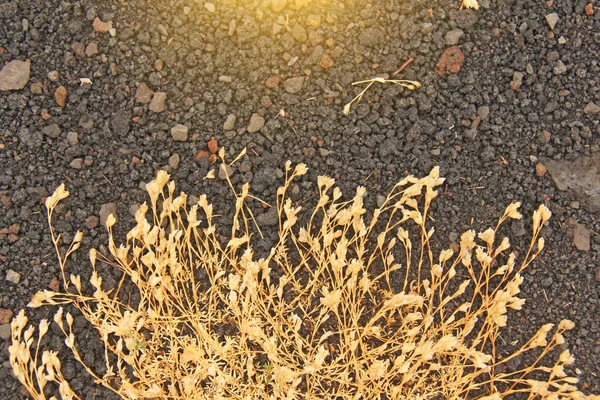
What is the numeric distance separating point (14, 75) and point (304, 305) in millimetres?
1445

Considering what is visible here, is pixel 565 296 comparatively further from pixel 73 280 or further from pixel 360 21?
pixel 73 280

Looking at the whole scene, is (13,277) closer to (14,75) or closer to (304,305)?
(14,75)

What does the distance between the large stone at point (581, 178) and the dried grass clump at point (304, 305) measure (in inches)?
7.5

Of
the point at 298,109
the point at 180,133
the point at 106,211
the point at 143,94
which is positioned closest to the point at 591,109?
the point at 298,109

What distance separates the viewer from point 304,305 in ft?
7.94

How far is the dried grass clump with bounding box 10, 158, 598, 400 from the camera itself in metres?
2.23

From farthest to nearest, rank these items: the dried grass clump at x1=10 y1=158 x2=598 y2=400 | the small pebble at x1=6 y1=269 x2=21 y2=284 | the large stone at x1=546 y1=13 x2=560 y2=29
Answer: the large stone at x1=546 y1=13 x2=560 y2=29 → the small pebble at x1=6 y1=269 x2=21 y2=284 → the dried grass clump at x1=10 y1=158 x2=598 y2=400

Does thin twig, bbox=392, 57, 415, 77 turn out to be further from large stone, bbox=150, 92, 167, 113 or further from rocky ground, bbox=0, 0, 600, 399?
large stone, bbox=150, 92, 167, 113

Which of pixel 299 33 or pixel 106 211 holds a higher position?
pixel 299 33

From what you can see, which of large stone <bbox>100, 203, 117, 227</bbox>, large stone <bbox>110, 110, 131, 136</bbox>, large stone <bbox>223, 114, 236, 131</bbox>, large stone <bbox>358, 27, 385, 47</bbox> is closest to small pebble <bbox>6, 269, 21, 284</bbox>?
large stone <bbox>100, 203, 117, 227</bbox>

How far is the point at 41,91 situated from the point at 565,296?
2166 mm

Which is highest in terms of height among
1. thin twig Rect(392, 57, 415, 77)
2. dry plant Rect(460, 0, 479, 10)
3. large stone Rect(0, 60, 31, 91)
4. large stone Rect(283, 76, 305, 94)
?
dry plant Rect(460, 0, 479, 10)

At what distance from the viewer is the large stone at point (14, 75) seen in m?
2.52

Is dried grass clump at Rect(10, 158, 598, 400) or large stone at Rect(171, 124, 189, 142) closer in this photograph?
dried grass clump at Rect(10, 158, 598, 400)
